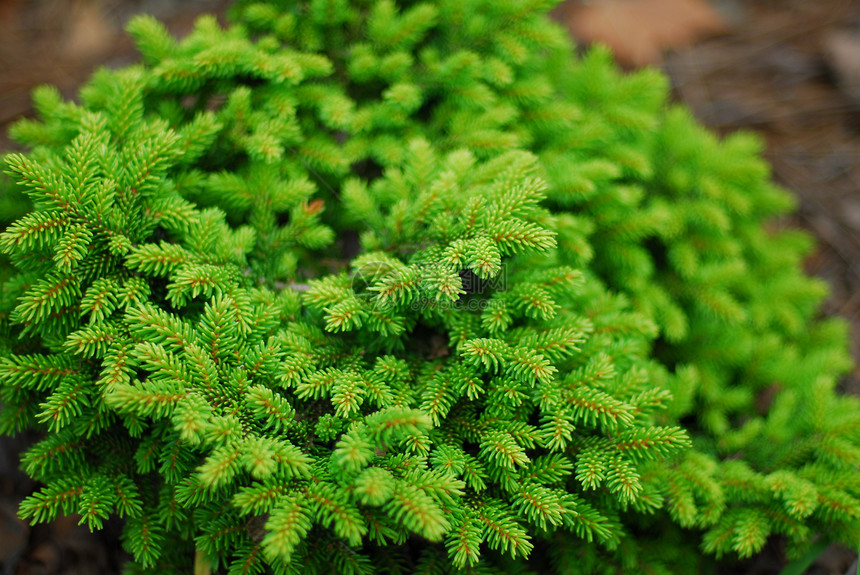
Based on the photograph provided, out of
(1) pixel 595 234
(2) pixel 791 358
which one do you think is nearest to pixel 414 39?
(1) pixel 595 234

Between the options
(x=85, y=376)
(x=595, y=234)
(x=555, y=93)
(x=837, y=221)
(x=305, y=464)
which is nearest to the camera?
(x=305, y=464)

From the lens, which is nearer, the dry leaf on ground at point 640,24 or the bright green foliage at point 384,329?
the bright green foliage at point 384,329

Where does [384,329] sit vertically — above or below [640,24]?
below

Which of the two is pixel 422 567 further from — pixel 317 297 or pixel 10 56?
pixel 10 56

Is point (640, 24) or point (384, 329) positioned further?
point (640, 24)

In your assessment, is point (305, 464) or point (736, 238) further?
point (736, 238)

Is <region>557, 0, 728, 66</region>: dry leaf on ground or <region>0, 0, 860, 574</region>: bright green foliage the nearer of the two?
<region>0, 0, 860, 574</region>: bright green foliage

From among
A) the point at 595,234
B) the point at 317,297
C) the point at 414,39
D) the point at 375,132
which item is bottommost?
the point at 595,234

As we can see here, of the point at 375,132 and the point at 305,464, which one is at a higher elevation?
the point at 375,132
